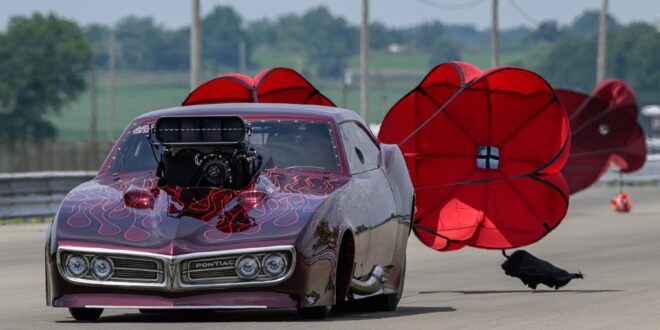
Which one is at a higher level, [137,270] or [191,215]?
[191,215]

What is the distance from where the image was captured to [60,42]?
139875 millimetres

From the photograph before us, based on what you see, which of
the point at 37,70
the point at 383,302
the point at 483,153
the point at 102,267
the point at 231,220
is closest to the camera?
the point at 102,267

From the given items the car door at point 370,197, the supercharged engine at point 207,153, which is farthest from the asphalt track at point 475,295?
the supercharged engine at point 207,153

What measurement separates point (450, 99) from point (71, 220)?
8849mm

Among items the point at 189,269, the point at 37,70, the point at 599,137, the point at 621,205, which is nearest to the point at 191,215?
the point at 189,269

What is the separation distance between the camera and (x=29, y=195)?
98.8 feet

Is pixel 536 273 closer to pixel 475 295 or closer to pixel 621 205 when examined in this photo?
pixel 475 295

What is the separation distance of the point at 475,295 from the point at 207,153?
13.8ft

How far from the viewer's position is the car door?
1236 centimetres

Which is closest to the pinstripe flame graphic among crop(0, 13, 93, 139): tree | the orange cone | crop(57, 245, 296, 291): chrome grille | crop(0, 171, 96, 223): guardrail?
crop(57, 245, 296, 291): chrome grille

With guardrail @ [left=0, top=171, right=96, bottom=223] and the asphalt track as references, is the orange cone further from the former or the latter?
guardrail @ [left=0, top=171, right=96, bottom=223]

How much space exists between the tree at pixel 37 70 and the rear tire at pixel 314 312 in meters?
116

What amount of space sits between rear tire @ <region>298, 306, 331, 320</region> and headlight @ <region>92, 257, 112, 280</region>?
1.28 m

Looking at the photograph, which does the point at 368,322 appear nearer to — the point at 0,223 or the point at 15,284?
the point at 15,284
